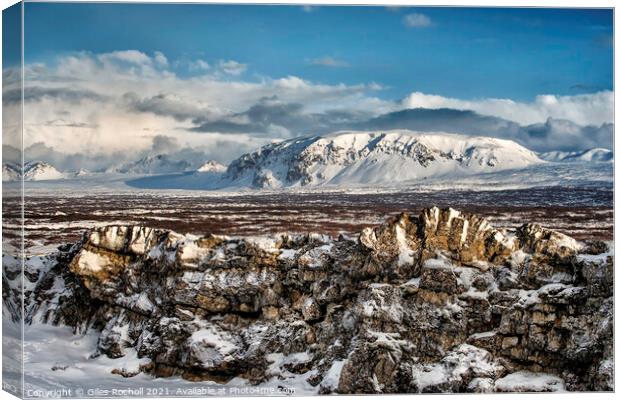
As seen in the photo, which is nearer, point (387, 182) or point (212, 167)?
point (212, 167)

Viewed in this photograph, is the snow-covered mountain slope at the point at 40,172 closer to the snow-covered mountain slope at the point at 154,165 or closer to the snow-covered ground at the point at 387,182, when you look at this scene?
the snow-covered ground at the point at 387,182

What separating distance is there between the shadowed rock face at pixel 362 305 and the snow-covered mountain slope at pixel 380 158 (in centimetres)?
168

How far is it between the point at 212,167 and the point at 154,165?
115 centimetres

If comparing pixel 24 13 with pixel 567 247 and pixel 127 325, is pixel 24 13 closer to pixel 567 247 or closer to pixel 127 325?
pixel 127 325

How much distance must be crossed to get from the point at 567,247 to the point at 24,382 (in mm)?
9557

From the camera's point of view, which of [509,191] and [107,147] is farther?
[509,191]

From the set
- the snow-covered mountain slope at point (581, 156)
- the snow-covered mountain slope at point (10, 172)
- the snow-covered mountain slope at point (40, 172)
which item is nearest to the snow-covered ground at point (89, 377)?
the snow-covered mountain slope at point (10, 172)

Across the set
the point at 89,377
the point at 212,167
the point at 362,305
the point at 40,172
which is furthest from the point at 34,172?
the point at 362,305

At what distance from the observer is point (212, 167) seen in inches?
687

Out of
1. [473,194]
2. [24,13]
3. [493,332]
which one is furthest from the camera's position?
[473,194]

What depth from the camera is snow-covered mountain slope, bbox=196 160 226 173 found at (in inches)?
685

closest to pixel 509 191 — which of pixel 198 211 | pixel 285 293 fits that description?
pixel 285 293

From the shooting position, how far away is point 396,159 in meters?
18.9

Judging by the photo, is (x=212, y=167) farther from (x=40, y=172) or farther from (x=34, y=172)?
(x=34, y=172)
